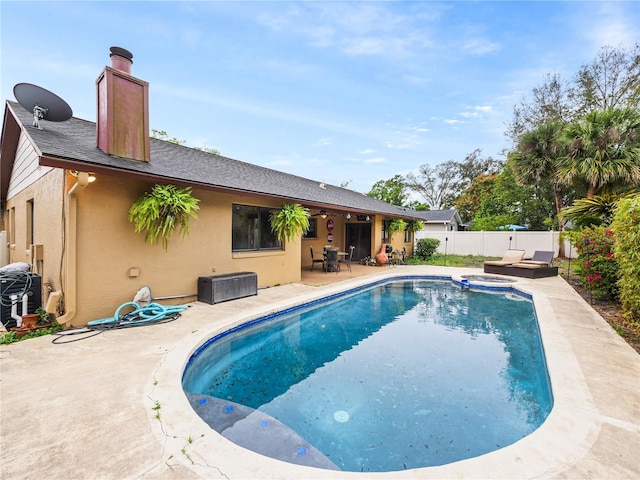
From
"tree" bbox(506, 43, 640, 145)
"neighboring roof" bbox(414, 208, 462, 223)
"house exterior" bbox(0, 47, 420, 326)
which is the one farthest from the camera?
"neighboring roof" bbox(414, 208, 462, 223)

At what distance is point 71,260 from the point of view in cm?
485

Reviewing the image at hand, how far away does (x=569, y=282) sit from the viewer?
33.6 feet

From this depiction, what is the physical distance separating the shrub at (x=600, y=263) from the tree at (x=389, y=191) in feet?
76.1

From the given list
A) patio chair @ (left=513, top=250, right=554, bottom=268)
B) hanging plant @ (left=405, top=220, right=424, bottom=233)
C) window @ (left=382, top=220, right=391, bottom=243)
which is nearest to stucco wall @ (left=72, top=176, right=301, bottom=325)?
window @ (left=382, top=220, right=391, bottom=243)

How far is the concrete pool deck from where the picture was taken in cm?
200

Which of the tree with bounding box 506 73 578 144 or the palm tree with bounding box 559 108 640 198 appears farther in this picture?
the tree with bounding box 506 73 578 144

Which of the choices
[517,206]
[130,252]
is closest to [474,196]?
[517,206]

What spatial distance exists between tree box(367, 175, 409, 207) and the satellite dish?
90.3ft

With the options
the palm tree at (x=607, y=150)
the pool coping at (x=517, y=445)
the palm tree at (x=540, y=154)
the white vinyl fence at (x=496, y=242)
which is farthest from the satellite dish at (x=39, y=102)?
the white vinyl fence at (x=496, y=242)

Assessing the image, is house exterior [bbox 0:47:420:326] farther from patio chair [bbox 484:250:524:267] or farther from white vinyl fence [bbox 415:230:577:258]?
white vinyl fence [bbox 415:230:577:258]

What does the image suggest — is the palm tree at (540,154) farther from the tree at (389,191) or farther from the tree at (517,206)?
the tree at (389,191)

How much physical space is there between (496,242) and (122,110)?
1922 centimetres

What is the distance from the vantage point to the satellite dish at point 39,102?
5.30 metres

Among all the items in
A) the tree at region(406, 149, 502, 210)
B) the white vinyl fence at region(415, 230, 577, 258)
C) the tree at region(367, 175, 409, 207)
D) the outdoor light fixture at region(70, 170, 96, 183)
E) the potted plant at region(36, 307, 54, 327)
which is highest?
the tree at region(406, 149, 502, 210)
